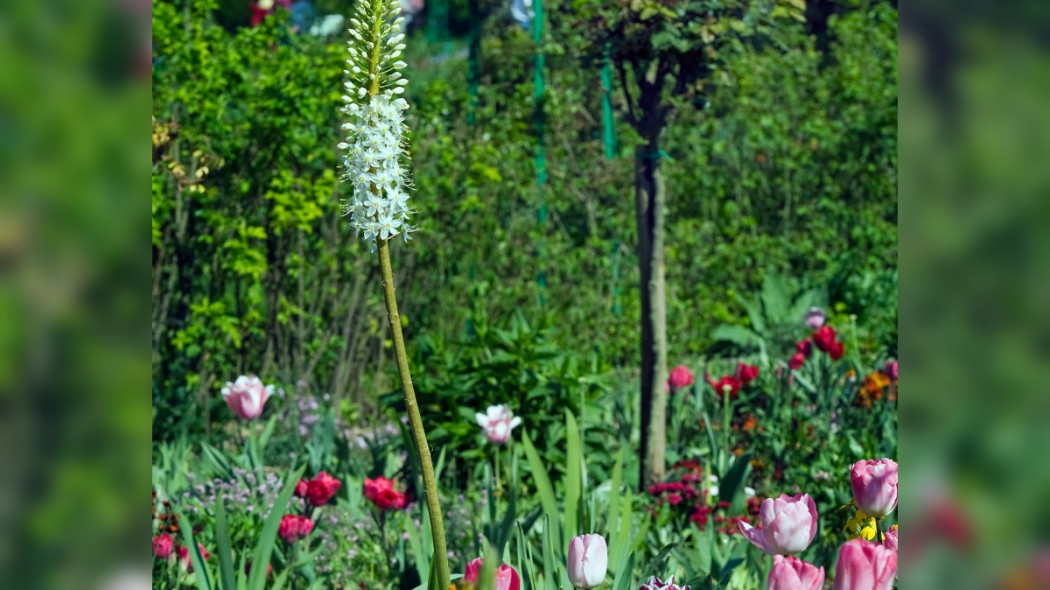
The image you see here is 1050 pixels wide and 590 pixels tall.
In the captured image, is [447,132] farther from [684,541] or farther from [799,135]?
[684,541]

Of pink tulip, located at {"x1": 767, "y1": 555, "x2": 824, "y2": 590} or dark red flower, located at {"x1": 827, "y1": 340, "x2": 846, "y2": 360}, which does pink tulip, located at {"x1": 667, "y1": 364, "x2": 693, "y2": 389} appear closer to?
dark red flower, located at {"x1": 827, "y1": 340, "x2": 846, "y2": 360}

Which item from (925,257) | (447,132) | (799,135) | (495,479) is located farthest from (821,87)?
(925,257)

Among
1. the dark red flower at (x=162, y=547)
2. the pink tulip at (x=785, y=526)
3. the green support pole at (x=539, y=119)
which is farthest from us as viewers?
the green support pole at (x=539, y=119)

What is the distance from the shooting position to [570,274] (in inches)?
193

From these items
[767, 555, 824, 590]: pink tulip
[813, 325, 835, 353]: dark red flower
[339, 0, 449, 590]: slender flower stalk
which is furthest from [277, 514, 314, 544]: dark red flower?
[813, 325, 835, 353]: dark red flower

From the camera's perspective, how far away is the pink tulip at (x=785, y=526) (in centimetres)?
149

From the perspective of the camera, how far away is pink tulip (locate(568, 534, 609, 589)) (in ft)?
4.96

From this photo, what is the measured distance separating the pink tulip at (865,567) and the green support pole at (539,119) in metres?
3.56

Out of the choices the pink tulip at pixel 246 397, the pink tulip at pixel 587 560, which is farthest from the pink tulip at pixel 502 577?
the pink tulip at pixel 246 397

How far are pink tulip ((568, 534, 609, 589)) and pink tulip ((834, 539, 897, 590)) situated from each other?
0.36 meters

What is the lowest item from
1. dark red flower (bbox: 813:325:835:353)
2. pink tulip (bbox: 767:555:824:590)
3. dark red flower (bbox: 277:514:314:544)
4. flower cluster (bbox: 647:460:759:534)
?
flower cluster (bbox: 647:460:759:534)

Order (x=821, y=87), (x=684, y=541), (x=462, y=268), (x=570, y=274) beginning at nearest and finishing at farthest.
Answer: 1. (x=684, y=541)
2. (x=462, y=268)
3. (x=570, y=274)
4. (x=821, y=87)

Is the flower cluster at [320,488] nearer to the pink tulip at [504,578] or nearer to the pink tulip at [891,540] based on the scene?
the pink tulip at [504,578]

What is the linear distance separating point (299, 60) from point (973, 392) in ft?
12.1
